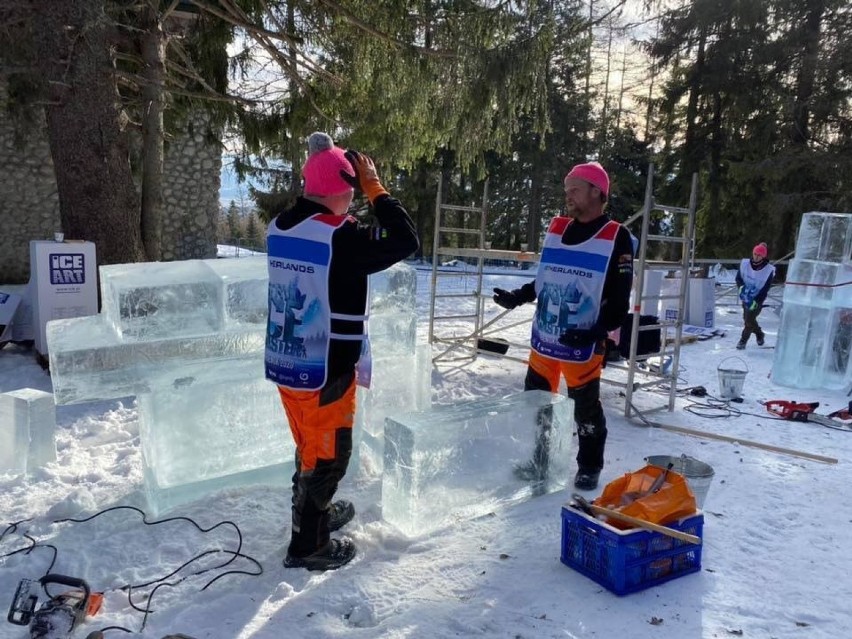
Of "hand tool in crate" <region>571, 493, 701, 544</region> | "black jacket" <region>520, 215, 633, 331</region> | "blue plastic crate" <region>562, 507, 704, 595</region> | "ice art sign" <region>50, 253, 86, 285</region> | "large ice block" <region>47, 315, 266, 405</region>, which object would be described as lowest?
"blue plastic crate" <region>562, 507, 704, 595</region>

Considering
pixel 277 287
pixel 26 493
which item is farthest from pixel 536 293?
pixel 26 493

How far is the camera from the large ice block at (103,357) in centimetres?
384

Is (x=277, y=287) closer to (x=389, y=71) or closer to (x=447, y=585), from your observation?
(x=447, y=585)

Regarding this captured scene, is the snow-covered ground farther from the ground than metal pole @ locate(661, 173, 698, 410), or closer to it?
closer to it

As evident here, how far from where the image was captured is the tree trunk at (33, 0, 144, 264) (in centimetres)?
590

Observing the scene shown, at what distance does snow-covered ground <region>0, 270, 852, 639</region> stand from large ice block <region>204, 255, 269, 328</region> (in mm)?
1137

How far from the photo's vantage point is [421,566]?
301 cm

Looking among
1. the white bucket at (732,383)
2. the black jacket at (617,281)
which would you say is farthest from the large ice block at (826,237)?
the black jacket at (617,281)

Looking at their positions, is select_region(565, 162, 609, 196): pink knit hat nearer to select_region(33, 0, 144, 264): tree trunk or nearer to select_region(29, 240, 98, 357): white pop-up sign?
select_region(33, 0, 144, 264): tree trunk

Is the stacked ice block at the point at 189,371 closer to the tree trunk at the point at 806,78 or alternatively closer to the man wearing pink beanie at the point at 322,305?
the man wearing pink beanie at the point at 322,305

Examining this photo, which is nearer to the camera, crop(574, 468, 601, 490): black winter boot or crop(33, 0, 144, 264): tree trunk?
crop(574, 468, 601, 490): black winter boot

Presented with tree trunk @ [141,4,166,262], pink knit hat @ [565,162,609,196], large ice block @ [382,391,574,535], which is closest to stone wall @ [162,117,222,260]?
tree trunk @ [141,4,166,262]

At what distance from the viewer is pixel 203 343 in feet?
13.2

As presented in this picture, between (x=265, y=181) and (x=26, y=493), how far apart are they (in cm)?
1619
